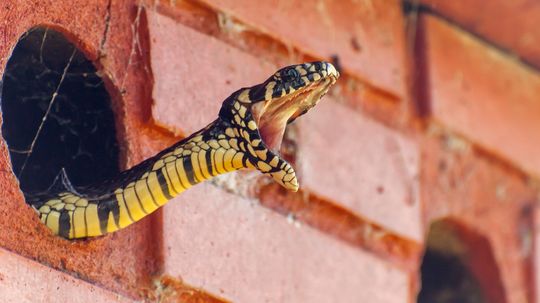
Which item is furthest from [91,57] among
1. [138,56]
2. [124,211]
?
[124,211]

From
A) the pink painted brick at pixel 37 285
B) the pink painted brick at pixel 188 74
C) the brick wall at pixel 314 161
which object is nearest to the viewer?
the pink painted brick at pixel 37 285

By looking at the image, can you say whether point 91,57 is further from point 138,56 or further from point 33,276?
point 33,276

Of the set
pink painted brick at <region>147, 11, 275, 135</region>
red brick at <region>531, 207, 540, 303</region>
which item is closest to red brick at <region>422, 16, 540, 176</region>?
red brick at <region>531, 207, 540, 303</region>

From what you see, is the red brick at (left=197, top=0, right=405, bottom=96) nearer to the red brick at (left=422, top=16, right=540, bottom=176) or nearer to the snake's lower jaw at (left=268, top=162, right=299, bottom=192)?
the red brick at (left=422, top=16, right=540, bottom=176)

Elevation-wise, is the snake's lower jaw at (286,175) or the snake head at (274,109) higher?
the snake head at (274,109)

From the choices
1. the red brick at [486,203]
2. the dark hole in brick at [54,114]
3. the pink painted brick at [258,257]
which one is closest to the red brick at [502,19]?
the red brick at [486,203]

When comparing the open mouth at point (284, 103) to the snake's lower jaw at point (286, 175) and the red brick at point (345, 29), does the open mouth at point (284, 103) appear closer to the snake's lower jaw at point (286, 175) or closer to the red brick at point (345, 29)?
the snake's lower jaw at point (286, 175)

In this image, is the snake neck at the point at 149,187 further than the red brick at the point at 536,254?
No

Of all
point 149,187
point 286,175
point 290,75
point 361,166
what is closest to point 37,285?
point 149,187
